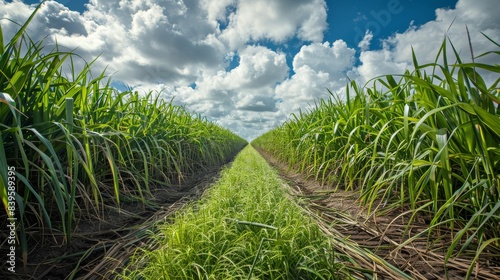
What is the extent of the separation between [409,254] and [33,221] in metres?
2.07

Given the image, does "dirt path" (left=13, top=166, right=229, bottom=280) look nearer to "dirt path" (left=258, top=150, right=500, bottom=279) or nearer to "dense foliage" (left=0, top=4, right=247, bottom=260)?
"dense foliage" (left=0, top=4, right=247, bottom=260)

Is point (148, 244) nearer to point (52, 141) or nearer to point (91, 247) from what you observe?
point (91, 247)

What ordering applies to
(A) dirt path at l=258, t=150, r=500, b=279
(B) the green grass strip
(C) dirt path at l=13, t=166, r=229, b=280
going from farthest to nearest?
(C) dirt path at l=13, t=166, r=229, b=280 < (A) dirt path at l=258, t=150, r=500, b=279 < (B) the green grass strip

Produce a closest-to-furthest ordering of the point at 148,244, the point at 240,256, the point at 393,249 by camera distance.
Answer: the point at 240,256, the point at 393,249, the point at 148,244

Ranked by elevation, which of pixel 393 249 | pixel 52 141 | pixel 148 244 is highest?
pixel 52 141

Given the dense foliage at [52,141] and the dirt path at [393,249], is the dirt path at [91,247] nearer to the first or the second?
the dense foliage at [52,141]

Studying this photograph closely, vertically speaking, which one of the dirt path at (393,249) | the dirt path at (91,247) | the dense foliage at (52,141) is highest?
the dense foliage at (52,141)

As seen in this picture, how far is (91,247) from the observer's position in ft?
4.94

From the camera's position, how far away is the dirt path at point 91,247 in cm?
129

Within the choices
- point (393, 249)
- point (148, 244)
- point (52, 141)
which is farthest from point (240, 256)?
point (52, 141)

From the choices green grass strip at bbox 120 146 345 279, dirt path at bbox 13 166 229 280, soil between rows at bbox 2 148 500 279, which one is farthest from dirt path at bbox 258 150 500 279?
dirt path at bbox 13 166 229 280

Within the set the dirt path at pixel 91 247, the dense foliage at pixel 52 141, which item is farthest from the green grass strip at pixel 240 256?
the dense foliage at pixel 52 141

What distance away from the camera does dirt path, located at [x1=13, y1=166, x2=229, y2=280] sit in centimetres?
129

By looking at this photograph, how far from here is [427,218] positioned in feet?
5.43
